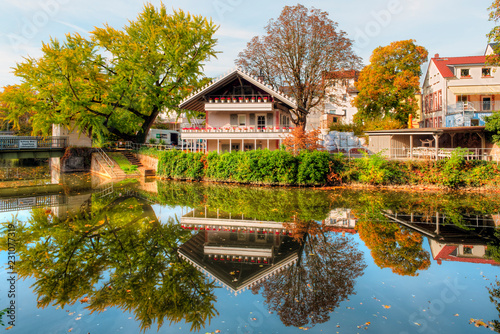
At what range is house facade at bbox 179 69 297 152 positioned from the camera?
30.0 metres

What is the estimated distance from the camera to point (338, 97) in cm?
3959

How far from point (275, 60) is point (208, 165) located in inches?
645

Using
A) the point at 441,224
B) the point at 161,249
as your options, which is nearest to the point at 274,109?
the point at 441,224

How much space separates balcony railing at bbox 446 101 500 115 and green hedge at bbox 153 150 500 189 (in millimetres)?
17610

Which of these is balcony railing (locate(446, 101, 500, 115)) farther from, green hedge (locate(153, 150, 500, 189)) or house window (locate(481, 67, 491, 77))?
green hedge (locate(153, 150, 500, 189))

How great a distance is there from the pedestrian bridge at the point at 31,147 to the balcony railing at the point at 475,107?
43.0 metres

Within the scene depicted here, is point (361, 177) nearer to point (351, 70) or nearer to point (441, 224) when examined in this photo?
point (441, 224)

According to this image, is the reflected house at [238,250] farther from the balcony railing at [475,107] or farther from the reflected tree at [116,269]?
the balcony railing at [475,107]

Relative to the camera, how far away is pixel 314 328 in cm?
593

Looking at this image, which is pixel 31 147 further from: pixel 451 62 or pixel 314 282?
pixel 451 62

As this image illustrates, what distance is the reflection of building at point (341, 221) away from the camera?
40.9ft

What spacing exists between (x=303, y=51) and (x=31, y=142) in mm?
29354

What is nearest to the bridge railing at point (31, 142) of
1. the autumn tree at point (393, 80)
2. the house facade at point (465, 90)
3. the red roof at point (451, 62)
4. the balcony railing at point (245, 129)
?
the balcony railing at point (245, 129)

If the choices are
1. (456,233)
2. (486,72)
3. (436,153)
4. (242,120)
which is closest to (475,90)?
(486,72)
